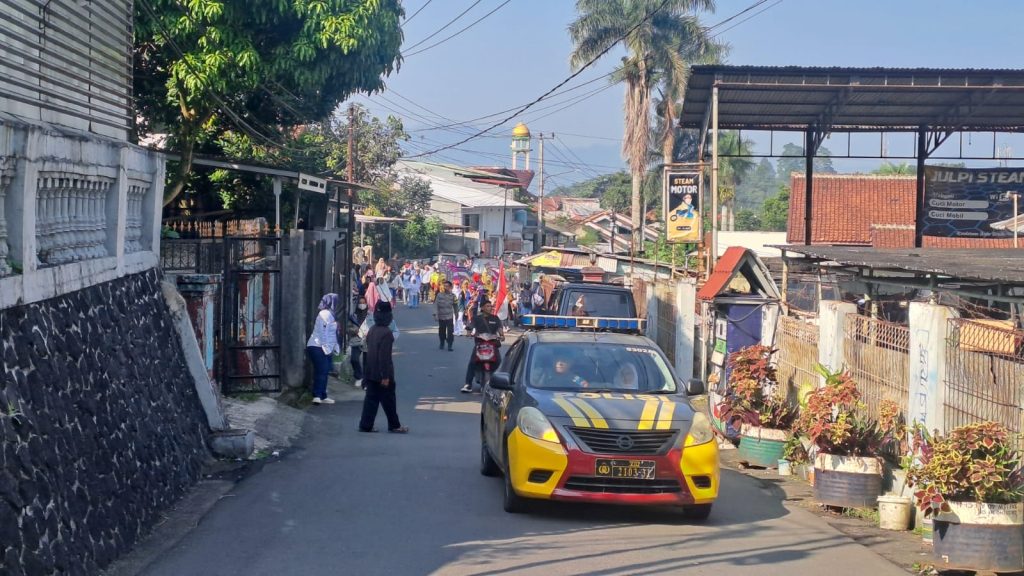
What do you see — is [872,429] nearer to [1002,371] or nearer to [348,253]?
[1002,371]

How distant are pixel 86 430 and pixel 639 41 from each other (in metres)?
43.5

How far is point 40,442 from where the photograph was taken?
20.2 ft

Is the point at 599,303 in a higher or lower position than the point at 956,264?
lower

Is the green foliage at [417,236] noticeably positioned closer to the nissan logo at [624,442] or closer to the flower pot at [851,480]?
the flower pot at [851,480]

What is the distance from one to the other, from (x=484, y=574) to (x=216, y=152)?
60.8ft

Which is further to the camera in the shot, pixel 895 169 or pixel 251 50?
pixel 895 169

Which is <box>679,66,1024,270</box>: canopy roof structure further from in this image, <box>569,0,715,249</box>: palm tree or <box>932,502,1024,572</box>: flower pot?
<box>569,0,715,249</box>: palm tree

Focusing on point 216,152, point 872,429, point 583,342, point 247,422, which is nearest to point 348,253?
point 216,152

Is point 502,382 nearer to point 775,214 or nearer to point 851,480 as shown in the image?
point 851,480

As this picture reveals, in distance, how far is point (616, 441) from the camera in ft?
29.5

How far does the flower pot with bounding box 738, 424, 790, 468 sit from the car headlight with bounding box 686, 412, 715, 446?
11.1 ft

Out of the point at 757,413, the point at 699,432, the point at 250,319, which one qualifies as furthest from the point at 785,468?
the point at 250,319

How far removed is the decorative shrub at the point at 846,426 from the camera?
32.9ft

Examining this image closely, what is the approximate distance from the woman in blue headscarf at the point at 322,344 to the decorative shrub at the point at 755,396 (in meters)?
6.31
